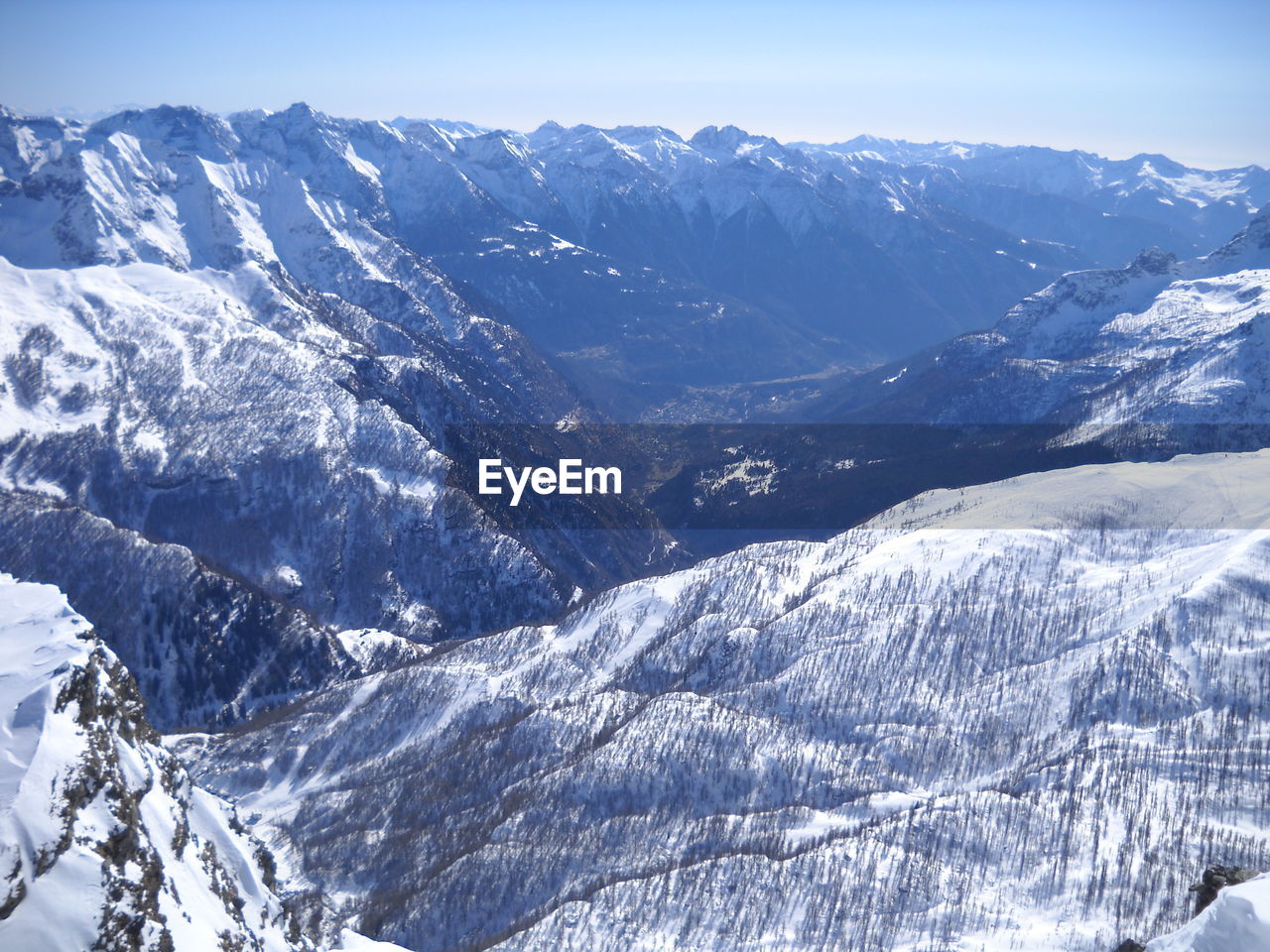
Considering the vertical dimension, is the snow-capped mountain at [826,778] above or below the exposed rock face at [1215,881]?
below

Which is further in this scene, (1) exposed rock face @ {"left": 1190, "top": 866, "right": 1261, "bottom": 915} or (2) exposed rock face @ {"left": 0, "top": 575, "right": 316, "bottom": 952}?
(1) exposed rock face @ {"left": 1190, "top": 866, "right": 1261, "bottom": 915}

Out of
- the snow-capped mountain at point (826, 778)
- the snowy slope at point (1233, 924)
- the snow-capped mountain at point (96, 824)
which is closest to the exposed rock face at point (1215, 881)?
the snow-capped mountain at point (826, 778)

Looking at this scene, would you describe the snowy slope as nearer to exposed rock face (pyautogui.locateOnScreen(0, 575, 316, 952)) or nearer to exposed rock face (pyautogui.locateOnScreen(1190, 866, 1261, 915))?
exposed rock face (pyautogui.locateOnScreen(1190, 866, 1261, 915))

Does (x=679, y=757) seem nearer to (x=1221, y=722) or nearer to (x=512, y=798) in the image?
(x=512, y=798)

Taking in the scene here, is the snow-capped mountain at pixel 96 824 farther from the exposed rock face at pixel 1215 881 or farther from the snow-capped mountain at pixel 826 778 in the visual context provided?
the exposed rock face at pixel 1215 881

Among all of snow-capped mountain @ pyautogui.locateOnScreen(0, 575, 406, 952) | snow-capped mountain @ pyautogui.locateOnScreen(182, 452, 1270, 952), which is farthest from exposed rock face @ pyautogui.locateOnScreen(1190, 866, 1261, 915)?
snow-capped mountain @ pyautogui.locateOnScreen(0, 575, 406, 952)

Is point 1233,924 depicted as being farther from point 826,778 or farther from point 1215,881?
point 826,778

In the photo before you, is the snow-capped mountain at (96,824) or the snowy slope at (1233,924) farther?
the snow-capped mountain at (96,824)
